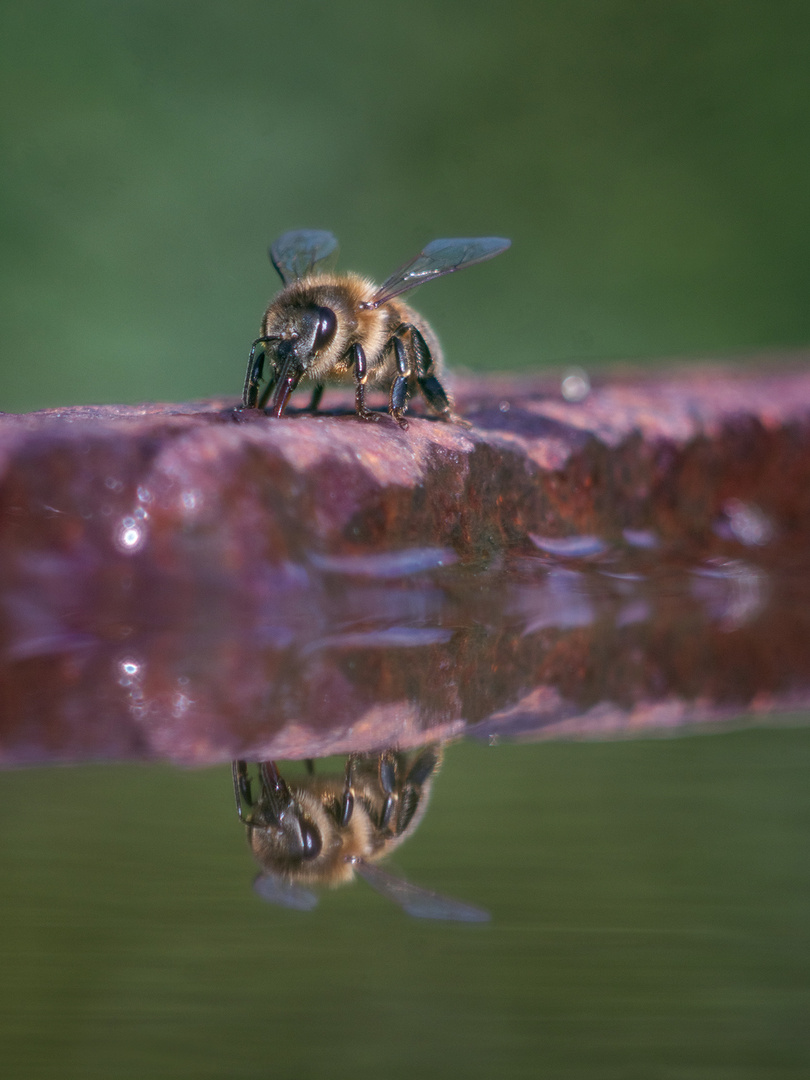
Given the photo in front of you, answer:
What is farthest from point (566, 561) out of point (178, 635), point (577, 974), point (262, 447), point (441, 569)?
point (577, 974)

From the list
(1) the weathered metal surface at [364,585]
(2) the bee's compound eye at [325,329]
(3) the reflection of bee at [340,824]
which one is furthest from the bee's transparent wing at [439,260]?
(3) the reflection of bee at [340,824]

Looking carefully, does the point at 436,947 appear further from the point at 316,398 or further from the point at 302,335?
the point at 316,398

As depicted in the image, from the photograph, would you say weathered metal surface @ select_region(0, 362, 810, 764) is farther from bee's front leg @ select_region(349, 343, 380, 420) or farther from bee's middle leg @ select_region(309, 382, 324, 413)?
bee's middle leg @ select_region(309, 382, 324, 413)

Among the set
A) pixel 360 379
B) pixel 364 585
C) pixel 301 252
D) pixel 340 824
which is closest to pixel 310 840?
pixel 340 824

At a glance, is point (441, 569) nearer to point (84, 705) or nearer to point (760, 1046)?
point (84, 705)

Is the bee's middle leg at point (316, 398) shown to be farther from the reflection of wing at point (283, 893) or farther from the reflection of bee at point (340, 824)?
the reflection of wing at point (283, 893)

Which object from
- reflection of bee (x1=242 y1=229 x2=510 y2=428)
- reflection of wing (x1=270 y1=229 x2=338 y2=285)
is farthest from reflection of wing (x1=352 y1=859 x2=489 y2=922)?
reflection of wing (x1=270 y1=229 x2=338 y2=285)

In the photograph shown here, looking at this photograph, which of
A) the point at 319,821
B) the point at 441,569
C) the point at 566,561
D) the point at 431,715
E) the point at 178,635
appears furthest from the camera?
the point at 566,561
